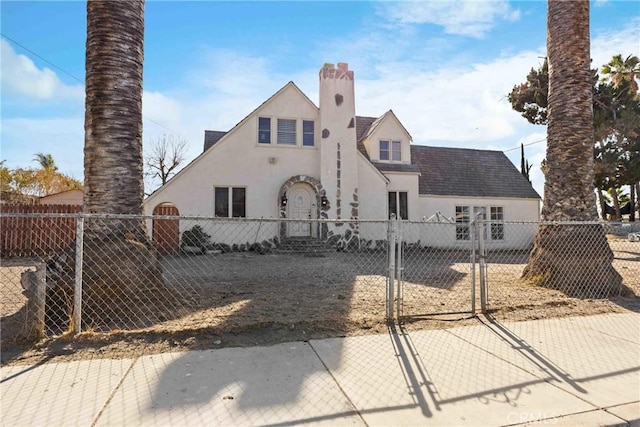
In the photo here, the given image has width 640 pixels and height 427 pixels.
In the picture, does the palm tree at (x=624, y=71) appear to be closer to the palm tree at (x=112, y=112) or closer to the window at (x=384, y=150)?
the window at (x=384, y=150)

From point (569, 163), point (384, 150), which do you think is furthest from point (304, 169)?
point (569, 163)

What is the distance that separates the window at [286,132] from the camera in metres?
16.6

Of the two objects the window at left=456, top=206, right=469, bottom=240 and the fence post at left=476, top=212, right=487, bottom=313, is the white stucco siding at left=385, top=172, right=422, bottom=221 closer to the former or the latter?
the window at left=456, top=206, right=469, bottom=240

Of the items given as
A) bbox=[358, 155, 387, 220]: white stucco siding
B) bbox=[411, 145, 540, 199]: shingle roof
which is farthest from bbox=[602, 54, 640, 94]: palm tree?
bbox=[358, 155, 387, 220]: white stucco siding

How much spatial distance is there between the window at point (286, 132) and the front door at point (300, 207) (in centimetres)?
218

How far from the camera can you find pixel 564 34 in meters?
8.08

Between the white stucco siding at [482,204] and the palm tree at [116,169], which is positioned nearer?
the palm tree at [116,169]

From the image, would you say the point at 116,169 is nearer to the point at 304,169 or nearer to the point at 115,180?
the point at 115,180

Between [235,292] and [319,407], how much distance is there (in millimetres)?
4590

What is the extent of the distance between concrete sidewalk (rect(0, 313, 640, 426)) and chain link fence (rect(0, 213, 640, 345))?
34.1 inches

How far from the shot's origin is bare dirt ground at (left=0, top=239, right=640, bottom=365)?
435cm

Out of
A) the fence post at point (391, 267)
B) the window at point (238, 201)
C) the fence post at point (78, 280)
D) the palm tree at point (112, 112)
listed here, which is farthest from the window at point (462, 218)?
the fence post at point (78, 280)

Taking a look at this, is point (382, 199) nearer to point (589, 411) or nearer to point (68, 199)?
point (589, 411)

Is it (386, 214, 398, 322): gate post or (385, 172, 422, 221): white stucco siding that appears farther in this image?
(385, 172, 422, 221): white stucco siding
